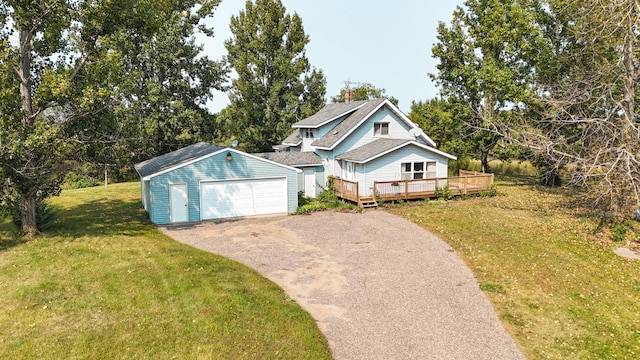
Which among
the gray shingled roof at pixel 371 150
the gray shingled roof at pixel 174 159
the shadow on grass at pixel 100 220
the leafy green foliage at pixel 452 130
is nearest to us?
the shadow on grass at pixel 100 220

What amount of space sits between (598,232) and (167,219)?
810 inches

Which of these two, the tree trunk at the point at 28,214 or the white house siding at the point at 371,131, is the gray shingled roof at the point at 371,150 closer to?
the white house siding at the point at 371,131

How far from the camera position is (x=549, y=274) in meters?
14.1

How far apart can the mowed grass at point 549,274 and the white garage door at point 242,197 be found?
22.9 ft

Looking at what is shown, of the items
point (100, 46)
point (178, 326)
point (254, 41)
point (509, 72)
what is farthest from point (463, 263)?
point (254, 41)

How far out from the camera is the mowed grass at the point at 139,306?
9375mm

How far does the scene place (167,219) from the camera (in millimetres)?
21609

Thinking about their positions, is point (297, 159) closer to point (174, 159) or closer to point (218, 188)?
point (218, 188)

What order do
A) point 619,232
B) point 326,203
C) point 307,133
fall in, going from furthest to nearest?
point 307,133 → point 326,203 → point 619,232

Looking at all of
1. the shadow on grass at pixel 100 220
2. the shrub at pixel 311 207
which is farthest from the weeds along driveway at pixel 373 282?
the shadow on grass at pixel 100 220

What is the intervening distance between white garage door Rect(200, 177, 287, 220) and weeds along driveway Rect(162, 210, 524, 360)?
1.07 metres

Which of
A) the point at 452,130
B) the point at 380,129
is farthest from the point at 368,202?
the point at 452,130

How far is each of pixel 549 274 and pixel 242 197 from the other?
15.1 m

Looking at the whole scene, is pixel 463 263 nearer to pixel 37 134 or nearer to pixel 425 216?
pixel 425 216
